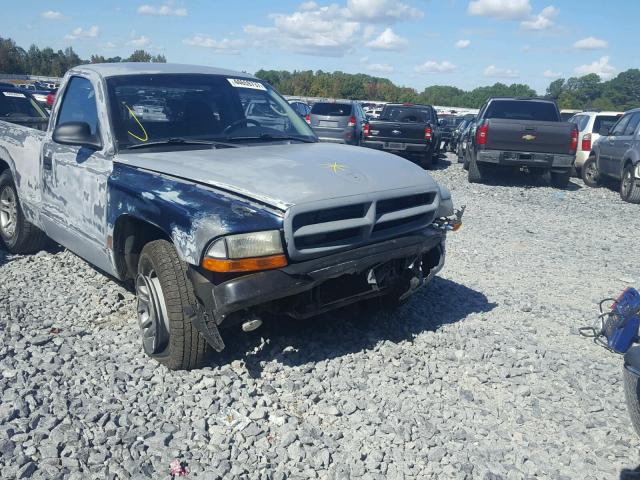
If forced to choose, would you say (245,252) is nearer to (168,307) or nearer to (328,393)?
(168,307)

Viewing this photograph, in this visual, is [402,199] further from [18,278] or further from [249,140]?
[18,278]

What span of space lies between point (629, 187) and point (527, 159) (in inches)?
77.8

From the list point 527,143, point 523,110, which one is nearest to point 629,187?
point 527,143

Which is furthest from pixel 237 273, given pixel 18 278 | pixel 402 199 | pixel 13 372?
pixel 18 278

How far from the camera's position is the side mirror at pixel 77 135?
416cm

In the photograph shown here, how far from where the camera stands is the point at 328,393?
3.58 metres

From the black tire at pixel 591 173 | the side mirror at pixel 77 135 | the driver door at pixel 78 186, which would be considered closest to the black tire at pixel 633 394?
the driver door at pixel 78 186

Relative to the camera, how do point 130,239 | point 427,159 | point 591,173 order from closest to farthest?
point 130,239 < point 591,173 < point 427,159

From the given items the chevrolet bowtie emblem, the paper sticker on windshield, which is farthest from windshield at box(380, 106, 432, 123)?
the chevrolet bowtie emblem

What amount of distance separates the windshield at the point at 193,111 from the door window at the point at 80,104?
8.8 inches

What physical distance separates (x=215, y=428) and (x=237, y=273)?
0.85 m

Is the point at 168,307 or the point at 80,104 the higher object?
the point at 80,104

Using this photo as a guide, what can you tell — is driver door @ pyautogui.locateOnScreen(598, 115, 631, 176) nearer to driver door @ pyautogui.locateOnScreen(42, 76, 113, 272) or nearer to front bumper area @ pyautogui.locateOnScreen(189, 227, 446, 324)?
front bumper area @ pyautogui.locateOnScreen(189, 227, 446, 324)

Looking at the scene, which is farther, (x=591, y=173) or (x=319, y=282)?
(x=591, y=173)
